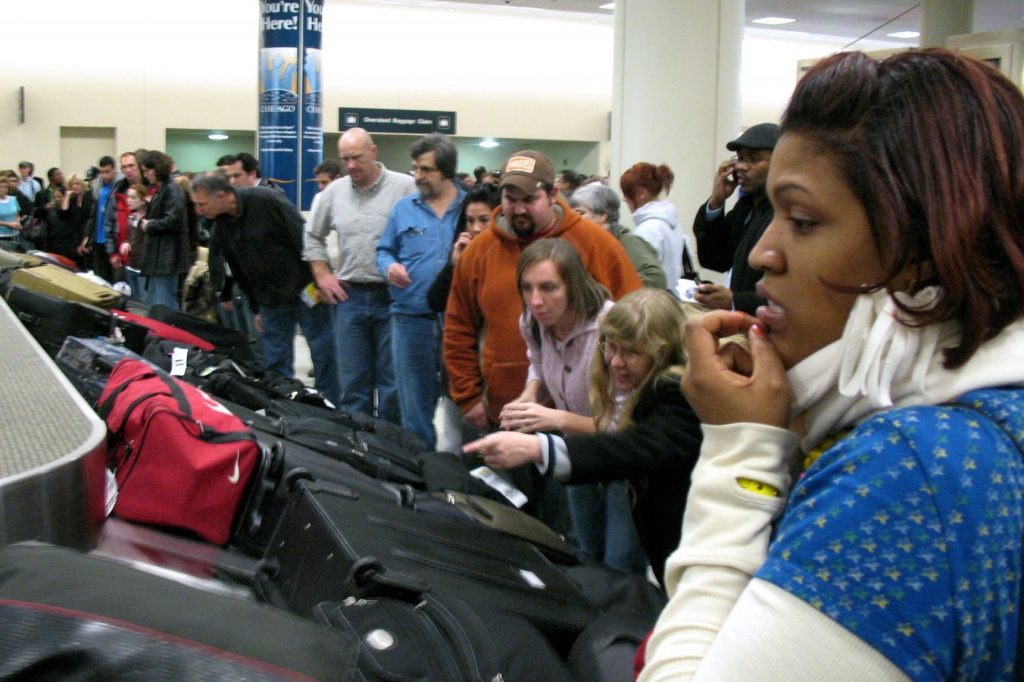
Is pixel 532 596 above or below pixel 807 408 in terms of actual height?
below

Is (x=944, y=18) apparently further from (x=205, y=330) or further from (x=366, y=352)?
(x=205, y=330)

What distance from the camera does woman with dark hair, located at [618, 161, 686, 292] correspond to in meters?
5.36

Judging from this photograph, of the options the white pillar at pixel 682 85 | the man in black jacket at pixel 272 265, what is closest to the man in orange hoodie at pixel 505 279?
the man in black jacket at pixel 272 265

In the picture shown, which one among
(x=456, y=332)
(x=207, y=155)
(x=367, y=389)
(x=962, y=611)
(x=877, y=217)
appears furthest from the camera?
(x=207, y=155)

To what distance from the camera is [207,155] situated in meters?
18.7

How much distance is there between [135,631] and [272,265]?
215 inches

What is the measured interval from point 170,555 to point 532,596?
84 cm

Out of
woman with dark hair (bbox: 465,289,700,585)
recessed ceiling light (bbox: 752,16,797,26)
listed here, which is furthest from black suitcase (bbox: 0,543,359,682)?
recessed ceiling light (bbox: 752,16,797,26)

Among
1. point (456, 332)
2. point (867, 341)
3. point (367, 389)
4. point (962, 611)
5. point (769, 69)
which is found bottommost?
point (367, 389)

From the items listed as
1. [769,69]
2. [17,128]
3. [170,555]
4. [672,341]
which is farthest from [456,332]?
[769,69]

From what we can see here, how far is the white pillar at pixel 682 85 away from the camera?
7.02 meters

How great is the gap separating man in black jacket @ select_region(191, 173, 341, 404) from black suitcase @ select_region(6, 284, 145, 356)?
1.71 meters

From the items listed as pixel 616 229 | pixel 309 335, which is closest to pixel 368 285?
pixel 309 335

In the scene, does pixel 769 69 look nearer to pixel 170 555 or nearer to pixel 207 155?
pixel 207 155
